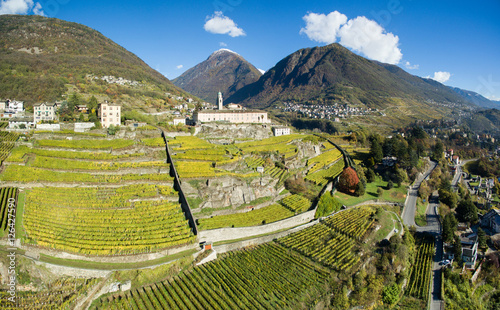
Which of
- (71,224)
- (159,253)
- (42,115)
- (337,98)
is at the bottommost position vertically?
(159,253)

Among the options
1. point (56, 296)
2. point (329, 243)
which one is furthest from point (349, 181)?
point (56, 296)

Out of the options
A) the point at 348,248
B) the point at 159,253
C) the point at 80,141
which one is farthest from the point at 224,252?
the point at 80,141

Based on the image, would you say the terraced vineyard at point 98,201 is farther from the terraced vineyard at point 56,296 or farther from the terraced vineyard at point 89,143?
the terraced vineyard at point 56,296

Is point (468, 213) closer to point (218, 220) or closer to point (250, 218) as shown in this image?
point (250, 218)

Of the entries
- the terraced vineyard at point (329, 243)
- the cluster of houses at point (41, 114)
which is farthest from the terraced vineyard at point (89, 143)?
the terraced vineyard at point (329, 243)

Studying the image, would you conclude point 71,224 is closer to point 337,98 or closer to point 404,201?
point 404,201

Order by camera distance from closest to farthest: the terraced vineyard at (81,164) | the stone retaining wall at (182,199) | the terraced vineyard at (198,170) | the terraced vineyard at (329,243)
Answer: the terraced vineyard at (329,243) → the stone retaining wall at (182,199) → the terraced vineyard at (81,164) → the terraced vineyard at (198,170)

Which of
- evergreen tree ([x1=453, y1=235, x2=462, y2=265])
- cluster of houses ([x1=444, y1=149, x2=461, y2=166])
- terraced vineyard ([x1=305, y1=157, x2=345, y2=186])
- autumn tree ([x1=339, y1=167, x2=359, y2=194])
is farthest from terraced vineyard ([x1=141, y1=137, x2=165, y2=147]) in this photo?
cluster of houses ([x1=444, y1=149, x2=461, y2=166])
